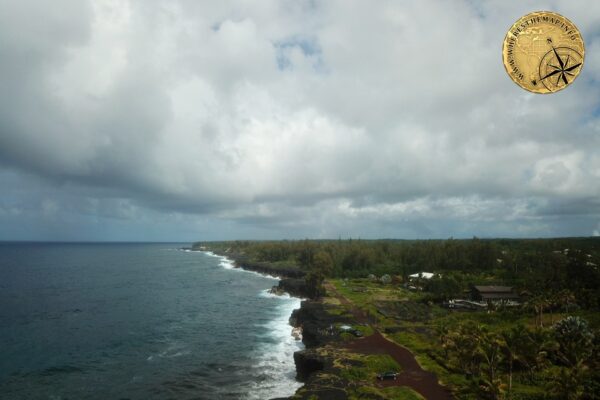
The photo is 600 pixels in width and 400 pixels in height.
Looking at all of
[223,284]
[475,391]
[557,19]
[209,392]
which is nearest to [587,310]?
[475,391]

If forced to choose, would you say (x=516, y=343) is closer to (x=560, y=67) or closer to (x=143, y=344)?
(x=560, y=67)

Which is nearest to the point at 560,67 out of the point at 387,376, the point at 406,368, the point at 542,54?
the point at 542,54

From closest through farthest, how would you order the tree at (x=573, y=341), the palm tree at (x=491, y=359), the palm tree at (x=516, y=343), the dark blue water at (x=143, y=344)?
the palm tree at (x=491, y=359), the tree at (x=573, y=341), the palm tree at (x=516, y=343), the dark blue water at (x=143, y=344)

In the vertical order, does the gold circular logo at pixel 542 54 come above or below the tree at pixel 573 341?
above

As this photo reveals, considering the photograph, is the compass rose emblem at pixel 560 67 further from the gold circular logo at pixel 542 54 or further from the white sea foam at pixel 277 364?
the white sea foam at pixel 277 364

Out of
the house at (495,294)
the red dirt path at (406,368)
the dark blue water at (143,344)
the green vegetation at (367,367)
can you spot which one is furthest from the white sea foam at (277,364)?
the house at (495,294)
